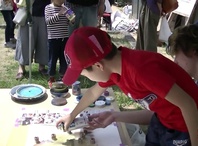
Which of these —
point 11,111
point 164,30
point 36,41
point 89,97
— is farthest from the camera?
point 164,30

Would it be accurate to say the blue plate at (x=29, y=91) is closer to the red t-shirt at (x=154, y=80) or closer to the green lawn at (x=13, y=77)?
the red t-shirt at (x=154, y=80)

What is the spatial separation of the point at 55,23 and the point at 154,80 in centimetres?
166

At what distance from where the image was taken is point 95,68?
1055 mm

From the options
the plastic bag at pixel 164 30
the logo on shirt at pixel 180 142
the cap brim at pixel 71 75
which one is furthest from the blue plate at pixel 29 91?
the plastic bag at pixel 164 30

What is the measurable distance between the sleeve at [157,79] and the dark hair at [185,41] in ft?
1.36

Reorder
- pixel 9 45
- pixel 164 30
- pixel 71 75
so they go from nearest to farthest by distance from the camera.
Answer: pixel 71 75 → pixel 164 30 → pixel 9 45

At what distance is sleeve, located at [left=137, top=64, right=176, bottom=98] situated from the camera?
3.12 ft

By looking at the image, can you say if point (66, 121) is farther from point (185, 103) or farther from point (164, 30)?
point (164, 30)

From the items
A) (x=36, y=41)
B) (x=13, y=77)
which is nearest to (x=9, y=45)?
(x=13, y=77)

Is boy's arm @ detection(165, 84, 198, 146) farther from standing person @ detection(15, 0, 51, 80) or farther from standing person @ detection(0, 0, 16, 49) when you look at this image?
standing person @ detection(0, 0, 16, 49)

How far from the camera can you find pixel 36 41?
9.22 ft

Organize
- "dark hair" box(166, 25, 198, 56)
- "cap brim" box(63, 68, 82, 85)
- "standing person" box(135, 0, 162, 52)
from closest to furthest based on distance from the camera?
"cap brim" box(63, 68, 82, 85)
"dark hair" box(166, 25, 198, 56)
"standing person" box(135, 0, 162, 52)

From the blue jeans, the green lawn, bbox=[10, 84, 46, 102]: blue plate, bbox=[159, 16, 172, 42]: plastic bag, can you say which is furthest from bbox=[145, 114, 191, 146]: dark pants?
bbox=[159, 16, 172, 42]: plastic bag

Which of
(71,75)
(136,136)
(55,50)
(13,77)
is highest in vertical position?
(71,75)
